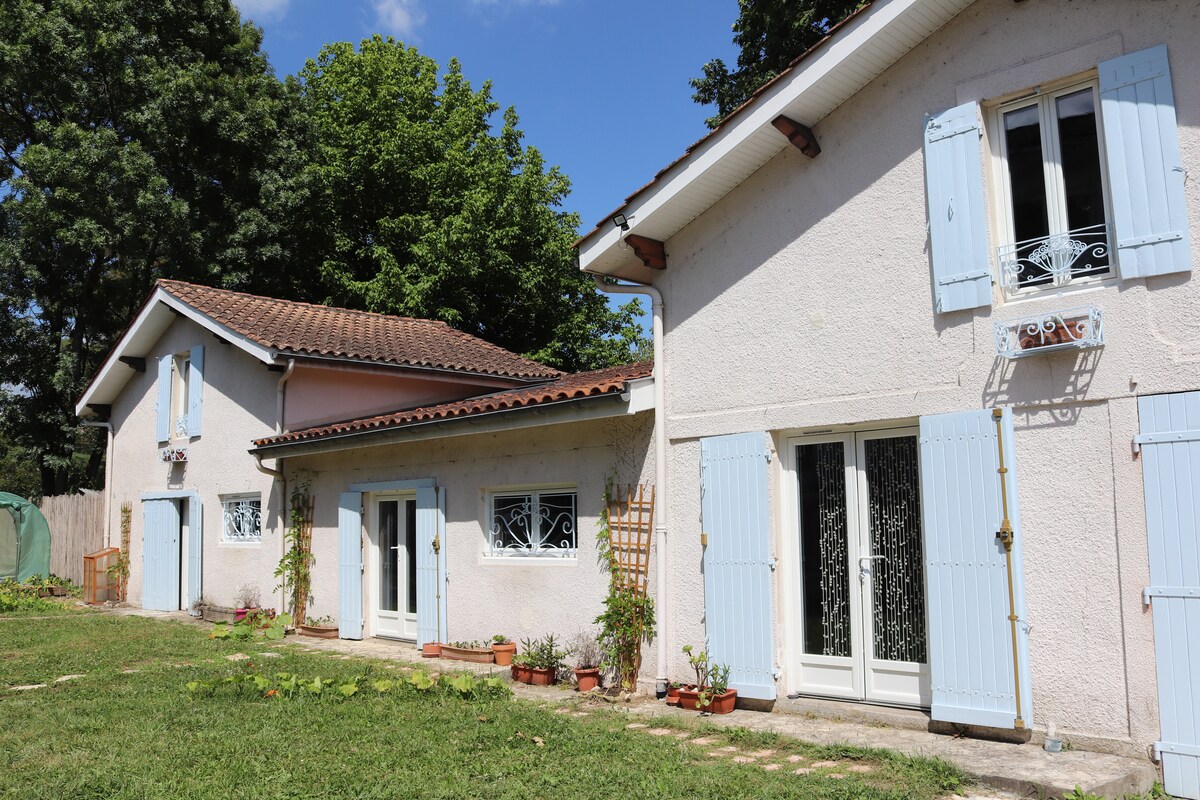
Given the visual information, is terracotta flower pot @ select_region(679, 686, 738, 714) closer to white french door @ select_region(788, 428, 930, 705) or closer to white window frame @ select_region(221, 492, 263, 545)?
white french door @ select_region(788, 428, 930, 705)

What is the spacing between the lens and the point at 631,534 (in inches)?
341

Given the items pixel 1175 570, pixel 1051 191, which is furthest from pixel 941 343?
pixel 1175 570

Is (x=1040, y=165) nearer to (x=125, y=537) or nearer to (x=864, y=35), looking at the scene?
(x=864, y=35)

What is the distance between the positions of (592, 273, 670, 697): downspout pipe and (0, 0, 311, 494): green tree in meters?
16.3

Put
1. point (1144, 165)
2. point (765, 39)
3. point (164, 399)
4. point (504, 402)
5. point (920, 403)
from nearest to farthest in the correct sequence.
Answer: point (1144, 165), point (920, 403), point (504, 402), point (164, 399), point (765, 39)

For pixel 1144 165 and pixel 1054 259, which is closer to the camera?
pixel 1144 165

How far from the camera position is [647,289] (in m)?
8.76

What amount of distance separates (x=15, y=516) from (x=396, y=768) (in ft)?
58.4

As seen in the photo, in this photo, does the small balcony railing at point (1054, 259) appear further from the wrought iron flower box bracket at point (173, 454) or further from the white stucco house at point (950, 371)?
the wrought iron flower box bracket at point (173, 454)

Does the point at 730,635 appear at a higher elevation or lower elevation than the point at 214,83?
lower

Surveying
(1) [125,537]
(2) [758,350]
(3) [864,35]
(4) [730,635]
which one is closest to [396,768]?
(4) [730,635]

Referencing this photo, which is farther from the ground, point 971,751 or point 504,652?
point 504,652

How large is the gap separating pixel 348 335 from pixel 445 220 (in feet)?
28.3

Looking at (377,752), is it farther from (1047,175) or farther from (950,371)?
(1047,175)
